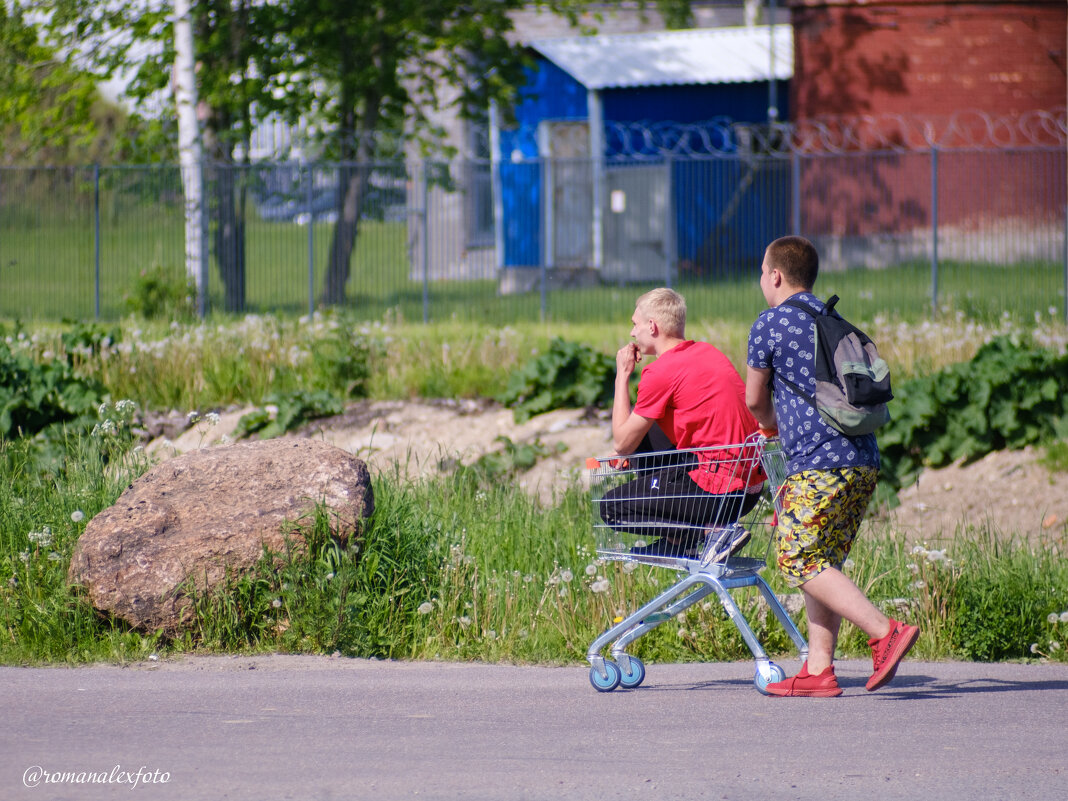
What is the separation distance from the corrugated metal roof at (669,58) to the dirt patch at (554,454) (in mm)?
15304

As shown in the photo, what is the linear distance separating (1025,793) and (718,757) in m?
0.97

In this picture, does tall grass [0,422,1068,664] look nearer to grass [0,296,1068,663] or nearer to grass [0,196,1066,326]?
grass [0,296,1068,663]

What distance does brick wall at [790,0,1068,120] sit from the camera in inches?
1009

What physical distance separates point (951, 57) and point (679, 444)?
22661 millimetres

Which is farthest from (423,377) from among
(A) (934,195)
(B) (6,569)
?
(A) (934,195)

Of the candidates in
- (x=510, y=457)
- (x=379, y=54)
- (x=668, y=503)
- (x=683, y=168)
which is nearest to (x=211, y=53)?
(x=379, y=54)

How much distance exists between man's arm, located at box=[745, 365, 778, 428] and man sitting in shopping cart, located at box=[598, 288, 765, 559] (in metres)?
0.10

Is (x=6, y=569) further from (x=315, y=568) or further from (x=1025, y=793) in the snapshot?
(x=1025, y=793)

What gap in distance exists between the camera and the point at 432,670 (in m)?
5.95

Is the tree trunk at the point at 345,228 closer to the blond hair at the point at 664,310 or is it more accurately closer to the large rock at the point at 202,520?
the large rock at the point at 202,520

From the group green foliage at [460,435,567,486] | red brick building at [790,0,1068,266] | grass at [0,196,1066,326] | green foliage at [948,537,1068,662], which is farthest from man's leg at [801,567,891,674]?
red brick building at [790,0,1068,266]

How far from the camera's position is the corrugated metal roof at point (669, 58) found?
26.6 metres

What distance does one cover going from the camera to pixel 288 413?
1174 centimetres

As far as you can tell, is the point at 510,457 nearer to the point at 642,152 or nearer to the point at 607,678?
the point at 607,678
